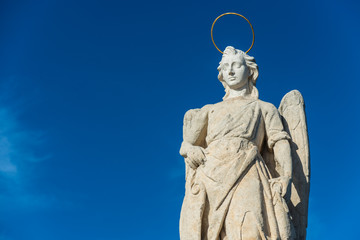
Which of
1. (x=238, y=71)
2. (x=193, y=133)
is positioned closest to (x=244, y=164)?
(x=193, y=133)

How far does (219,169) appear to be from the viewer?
10.2 metres

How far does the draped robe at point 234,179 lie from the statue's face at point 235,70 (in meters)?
0.55

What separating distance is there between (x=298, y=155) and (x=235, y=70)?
2.11 metres

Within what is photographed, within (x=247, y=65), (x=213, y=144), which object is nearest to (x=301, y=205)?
(x=213, y=144)

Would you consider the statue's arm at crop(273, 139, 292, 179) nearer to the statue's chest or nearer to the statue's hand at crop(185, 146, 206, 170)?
the statue's chest

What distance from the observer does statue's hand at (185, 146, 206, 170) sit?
10555mm

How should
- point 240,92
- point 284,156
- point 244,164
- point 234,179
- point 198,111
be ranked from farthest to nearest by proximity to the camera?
point 240,92 → point 198,111 → point 284,156 → point 244,164 → point 234,179

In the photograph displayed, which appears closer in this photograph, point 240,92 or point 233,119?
point 233,119

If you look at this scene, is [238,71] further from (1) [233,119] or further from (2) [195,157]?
(2) [195,157]

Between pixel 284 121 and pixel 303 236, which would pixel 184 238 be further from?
pixel 284 121

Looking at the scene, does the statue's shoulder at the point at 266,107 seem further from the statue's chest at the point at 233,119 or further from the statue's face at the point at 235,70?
the statue's face at the point at 235,70

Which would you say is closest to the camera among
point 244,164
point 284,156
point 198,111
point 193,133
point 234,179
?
point 234,179

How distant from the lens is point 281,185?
10109 millimetres

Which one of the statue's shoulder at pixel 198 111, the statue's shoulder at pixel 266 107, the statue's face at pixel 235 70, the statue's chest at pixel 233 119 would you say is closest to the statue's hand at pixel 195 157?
the statue's chest at pixel 233 119
